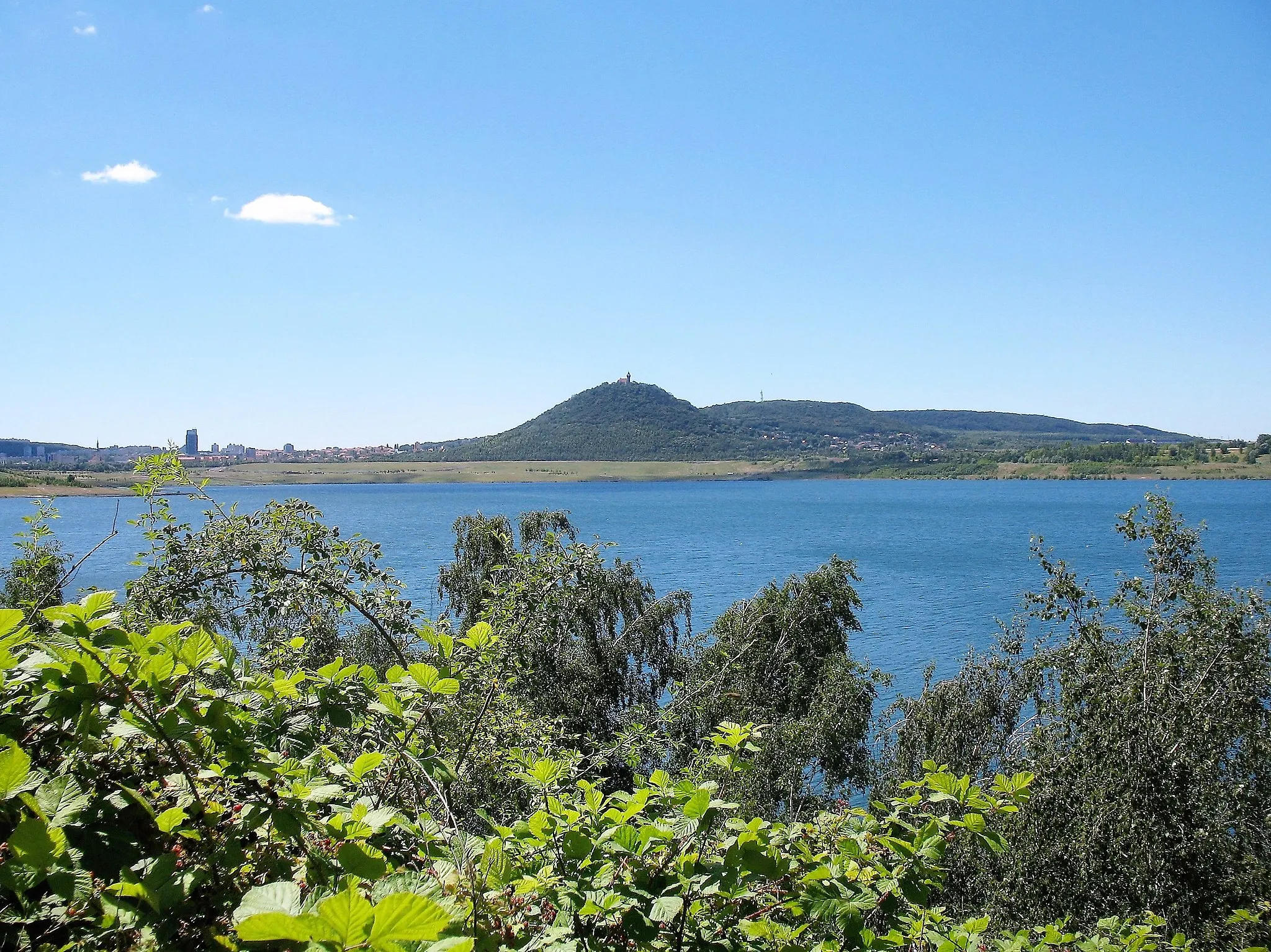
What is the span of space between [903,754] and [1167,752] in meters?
6.47

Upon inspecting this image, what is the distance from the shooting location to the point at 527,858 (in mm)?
2043

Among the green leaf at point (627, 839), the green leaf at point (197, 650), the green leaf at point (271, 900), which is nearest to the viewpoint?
the green leaf at point (271, 900)

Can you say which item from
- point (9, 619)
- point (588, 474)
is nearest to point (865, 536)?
point (9, 619)

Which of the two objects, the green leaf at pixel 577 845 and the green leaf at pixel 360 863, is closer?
the green leaf at pixel 360 863

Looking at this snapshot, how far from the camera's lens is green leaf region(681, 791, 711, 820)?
184cm

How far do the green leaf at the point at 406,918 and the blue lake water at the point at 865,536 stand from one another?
5.39 m

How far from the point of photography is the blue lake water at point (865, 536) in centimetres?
3688

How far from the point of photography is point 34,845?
1144 millimetres

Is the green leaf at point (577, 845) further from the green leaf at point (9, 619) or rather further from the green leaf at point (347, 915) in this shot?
the green leaf at point (9, 619)

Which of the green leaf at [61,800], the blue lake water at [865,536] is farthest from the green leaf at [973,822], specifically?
the blue lake water at [865,536]

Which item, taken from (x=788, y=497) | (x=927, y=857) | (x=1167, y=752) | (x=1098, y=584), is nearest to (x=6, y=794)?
(x=927, y=857)

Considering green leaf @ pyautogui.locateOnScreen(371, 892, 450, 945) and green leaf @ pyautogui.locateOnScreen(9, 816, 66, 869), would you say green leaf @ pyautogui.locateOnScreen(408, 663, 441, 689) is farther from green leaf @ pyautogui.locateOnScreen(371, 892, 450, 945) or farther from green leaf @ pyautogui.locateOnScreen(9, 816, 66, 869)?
green leaf @ pyautogui.locateOnScreen(371, 892, 450, 945)

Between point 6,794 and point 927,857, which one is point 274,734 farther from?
point 927,857

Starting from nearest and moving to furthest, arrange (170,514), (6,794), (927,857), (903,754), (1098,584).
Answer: (6,794) → (927,857) → (170,514) → (903,754) → (1098,584)
